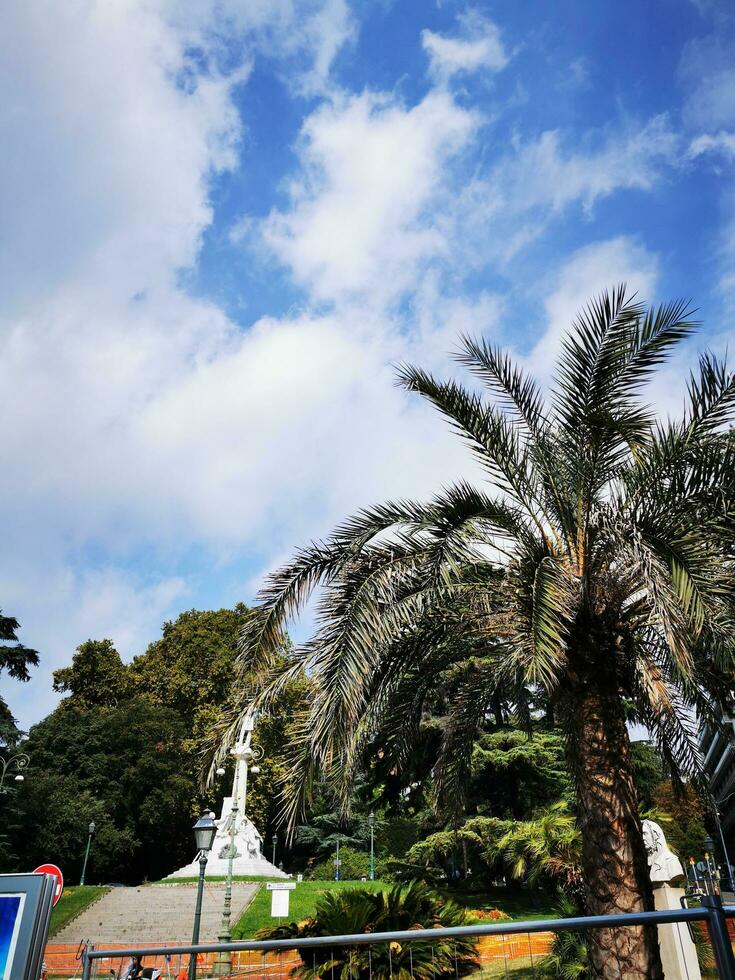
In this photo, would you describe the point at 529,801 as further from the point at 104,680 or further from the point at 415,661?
the point at 104,680

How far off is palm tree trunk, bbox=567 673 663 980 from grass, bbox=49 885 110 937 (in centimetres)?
2528

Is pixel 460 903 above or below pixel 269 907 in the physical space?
below

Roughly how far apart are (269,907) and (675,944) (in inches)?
928

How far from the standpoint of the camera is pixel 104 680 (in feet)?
149

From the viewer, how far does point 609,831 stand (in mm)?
6719

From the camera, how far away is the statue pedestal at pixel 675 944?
499 centimetres

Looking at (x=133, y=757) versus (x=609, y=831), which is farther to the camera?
(x=133, y=757)

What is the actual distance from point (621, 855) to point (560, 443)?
13.2 feet

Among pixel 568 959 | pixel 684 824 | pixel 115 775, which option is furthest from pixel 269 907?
pixel 568 959

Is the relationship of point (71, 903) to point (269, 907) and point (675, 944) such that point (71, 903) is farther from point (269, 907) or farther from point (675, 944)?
point (675, 944)

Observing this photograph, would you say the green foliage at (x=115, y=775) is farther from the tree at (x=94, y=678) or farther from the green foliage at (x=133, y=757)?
the tree at (x=94, y=678)

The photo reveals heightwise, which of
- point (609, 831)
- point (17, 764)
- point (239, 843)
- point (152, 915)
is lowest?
point (609, 831)

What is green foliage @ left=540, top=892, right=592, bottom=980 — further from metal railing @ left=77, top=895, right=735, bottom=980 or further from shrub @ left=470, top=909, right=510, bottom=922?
shrub @ left=470, top=909, right=510, bottom=922

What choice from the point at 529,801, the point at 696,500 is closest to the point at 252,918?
the point at 529,801
